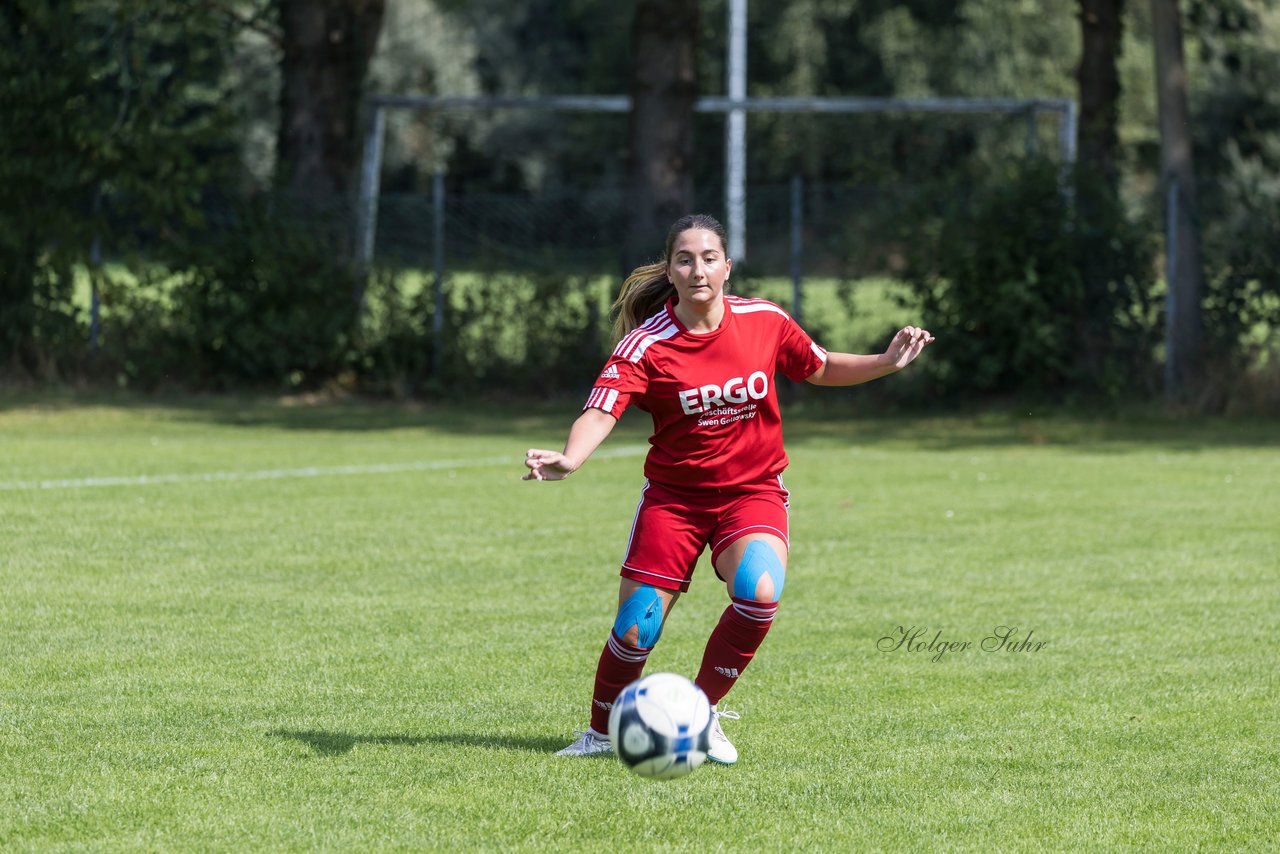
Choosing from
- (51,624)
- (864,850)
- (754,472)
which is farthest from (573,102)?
(864,850)

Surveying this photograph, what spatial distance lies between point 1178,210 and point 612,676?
13.8 metres

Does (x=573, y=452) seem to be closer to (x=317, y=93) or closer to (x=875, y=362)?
(x=875, y=362)

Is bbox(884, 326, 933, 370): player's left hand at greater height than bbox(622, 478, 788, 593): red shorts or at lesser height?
greater

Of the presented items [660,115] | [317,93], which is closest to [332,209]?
[317,93]

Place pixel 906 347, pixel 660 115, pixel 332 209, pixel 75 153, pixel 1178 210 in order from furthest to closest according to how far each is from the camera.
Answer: pixel 332 209 → pixel 660 115 → pixel 75 153 → pixel 1178 210 → pixel 906 347

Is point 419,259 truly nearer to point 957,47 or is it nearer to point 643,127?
point 643,127

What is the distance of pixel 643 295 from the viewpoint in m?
6.26

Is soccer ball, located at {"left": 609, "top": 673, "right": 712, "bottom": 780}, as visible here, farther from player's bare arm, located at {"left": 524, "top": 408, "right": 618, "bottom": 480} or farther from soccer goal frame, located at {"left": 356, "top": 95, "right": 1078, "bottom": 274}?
soccer goal frame, located at {"left": 356, "top": 95, "right": 1078, "bottom": 274}

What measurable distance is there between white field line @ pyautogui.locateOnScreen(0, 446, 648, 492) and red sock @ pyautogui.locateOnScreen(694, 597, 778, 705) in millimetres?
7601

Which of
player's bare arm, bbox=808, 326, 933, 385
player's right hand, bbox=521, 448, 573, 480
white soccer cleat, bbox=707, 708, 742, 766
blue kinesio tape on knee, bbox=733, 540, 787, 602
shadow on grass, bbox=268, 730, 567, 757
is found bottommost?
shadow on grass, bbox=268, 730, 567, 757

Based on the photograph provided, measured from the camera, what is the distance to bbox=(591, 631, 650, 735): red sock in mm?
5840

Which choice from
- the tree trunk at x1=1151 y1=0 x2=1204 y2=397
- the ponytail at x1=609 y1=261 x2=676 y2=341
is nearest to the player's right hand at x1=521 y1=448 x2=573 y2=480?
the ponytail at x1=609 y1=261 x2=676 y2=341

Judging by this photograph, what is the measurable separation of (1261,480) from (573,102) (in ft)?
31.9

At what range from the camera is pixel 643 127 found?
65.1 ft
